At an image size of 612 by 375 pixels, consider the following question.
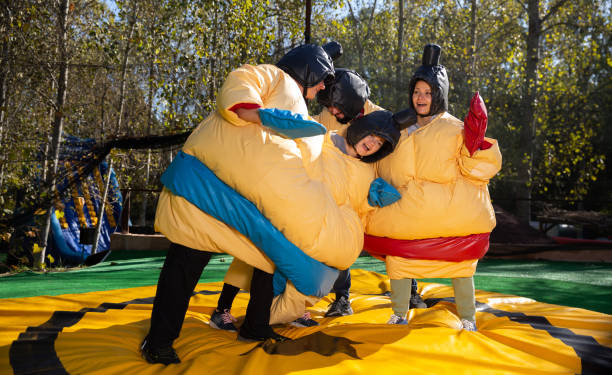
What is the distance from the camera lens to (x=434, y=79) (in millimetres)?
2730

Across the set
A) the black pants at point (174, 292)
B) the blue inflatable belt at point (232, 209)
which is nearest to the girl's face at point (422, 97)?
the blue inflatable belt at point (232, 209)

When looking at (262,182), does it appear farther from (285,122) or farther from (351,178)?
(351,178)

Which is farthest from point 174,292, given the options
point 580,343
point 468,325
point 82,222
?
point 82,222

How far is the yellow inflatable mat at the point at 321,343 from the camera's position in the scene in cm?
193

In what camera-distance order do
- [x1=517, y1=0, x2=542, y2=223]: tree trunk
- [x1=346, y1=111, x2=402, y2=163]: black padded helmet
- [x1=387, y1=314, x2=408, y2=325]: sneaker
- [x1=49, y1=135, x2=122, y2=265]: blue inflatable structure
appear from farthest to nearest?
1. [x1=517, y1=0, x2=542, y2=223]: tree trunk
2. [x1=49, y1=135, x2=122, y2=265]: blue inflatable structure
3. [x1=387, y1=314, x2=408, y2=325]: sneaker
4. [x1=346, y1=111, x2=402, y2=163]: black padded helmet

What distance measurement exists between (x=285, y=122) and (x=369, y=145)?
74cm

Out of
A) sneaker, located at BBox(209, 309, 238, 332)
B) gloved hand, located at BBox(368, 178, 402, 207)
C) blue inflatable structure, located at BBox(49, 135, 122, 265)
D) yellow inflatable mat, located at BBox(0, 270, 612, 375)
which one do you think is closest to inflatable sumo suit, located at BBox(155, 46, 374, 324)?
gloved hand, located at BBox(368, 178, 402, 207)

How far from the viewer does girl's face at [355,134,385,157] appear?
244 centimetres

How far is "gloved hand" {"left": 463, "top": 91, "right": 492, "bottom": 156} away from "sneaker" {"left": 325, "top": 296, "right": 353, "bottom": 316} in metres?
1.22

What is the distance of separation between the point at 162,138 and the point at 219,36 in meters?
4.11

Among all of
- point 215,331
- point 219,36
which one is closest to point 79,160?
point 215,331

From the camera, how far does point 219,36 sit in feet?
27.2

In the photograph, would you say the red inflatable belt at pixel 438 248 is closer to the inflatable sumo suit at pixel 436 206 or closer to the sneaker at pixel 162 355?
the inflatable sumo suit at pixel 436 206

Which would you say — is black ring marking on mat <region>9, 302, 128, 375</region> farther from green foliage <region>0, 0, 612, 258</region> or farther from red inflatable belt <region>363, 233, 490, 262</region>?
green foliage <region>0, 0, 612, 258</region>
